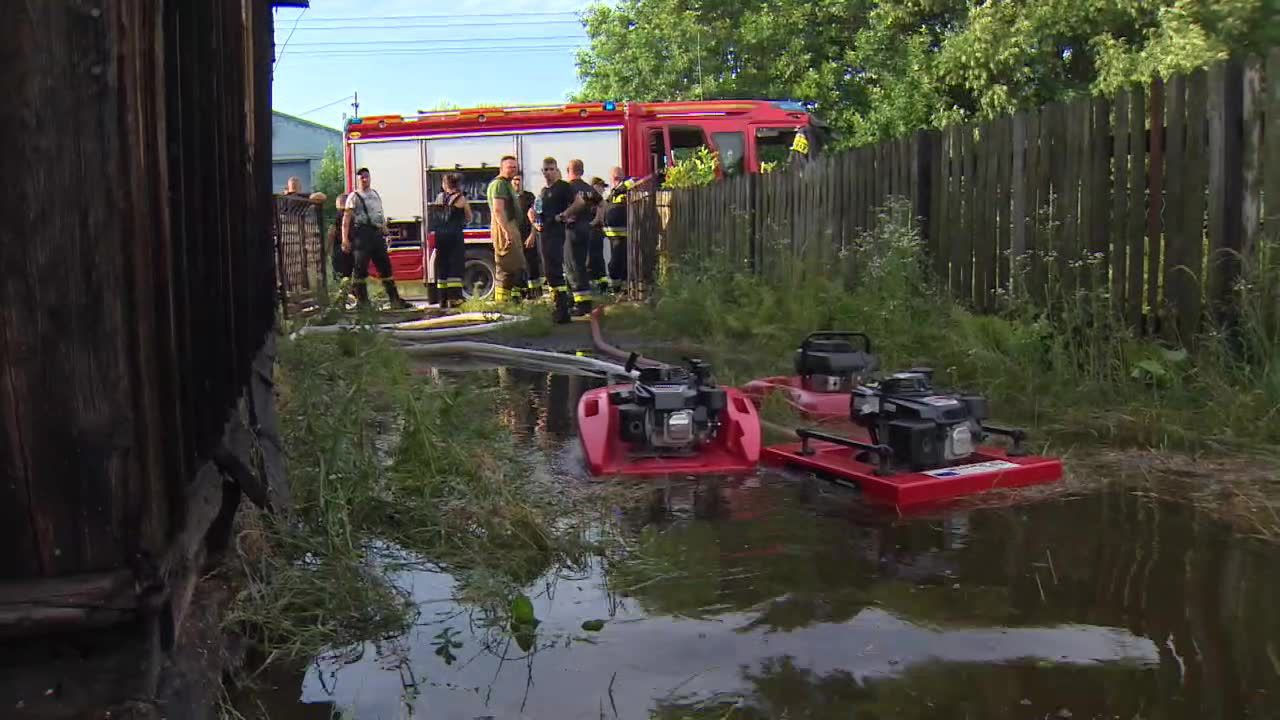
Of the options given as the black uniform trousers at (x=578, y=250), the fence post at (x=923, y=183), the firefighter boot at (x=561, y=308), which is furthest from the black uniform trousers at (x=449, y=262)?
the fence post at (x=923, y=183)

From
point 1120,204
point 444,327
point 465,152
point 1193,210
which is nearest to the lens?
point 1193,210

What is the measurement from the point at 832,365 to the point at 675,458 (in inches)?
52.5

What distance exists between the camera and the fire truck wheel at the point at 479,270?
57.0 ft

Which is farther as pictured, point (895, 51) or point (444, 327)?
point (895, 51)

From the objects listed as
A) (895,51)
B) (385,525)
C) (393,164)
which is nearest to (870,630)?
(385,525)

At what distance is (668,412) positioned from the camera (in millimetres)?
4688

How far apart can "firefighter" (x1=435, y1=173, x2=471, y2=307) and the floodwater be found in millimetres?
11497

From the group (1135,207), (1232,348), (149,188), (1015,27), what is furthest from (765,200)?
(1015,27)

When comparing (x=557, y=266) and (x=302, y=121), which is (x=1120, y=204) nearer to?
(x=557, y=266)

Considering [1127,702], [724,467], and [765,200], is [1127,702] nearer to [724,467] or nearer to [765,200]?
[724,467]

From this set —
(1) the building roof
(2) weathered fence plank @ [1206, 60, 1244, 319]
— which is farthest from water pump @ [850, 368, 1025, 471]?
(1) the building roof

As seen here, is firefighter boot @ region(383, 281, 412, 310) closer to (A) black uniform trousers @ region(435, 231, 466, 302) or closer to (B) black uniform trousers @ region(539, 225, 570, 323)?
(A) black uniform trousers @ region(435, 231, 466, 302)

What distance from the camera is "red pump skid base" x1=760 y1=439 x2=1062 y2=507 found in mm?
4090

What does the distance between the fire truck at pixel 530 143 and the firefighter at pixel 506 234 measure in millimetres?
2461
